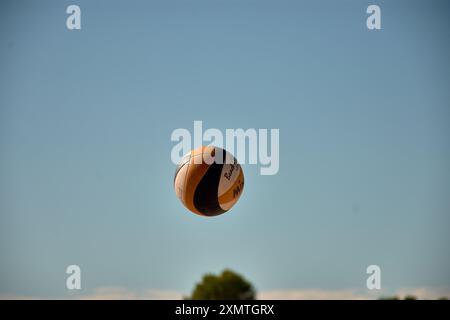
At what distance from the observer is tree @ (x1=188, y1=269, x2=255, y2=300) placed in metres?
55.6

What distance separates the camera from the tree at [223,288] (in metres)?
55.6

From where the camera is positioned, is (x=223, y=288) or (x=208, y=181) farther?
(x=223, y=288)

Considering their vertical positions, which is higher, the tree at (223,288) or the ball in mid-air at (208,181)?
the ball in mid-air at (208,181)

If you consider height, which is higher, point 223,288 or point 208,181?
point 208,181

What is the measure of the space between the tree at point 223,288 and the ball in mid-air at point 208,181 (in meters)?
30.9

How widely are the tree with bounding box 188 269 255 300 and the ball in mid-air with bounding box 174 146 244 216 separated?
30.9 meters

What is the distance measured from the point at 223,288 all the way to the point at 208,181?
108ft

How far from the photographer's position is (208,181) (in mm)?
24359

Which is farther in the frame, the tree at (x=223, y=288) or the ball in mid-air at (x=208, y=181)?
the tree at (x=223, y=288)
